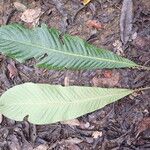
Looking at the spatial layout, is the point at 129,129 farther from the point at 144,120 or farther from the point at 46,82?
the point at 46,82

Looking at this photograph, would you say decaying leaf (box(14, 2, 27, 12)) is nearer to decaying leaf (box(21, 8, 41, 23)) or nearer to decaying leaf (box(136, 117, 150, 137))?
decaying leaf (box(21, 8, 41, 23))

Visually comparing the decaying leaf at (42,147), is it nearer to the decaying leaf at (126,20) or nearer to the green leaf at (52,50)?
the green leaf at (52,50)

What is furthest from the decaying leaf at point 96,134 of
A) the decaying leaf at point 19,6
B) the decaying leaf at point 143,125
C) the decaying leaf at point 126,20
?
the decaying leaf at point 19,6

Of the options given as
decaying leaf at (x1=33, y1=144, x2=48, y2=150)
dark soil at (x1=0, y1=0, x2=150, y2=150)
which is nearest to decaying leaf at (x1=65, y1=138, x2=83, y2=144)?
dark soil at (x1=0, y1=0, x2=150, y2=150)

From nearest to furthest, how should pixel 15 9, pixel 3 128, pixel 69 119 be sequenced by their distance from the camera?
1. pixel 69 119
2. pixel 3 128
3. pixel 15 9

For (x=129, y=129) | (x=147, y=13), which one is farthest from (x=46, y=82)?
(x=147, y=13)

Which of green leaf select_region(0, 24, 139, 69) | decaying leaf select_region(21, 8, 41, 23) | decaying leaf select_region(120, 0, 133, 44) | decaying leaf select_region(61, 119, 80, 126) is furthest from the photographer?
decaying leaf select_region(21, 8, 41, 23)

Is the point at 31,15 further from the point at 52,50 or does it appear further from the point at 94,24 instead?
the point at 52,50
